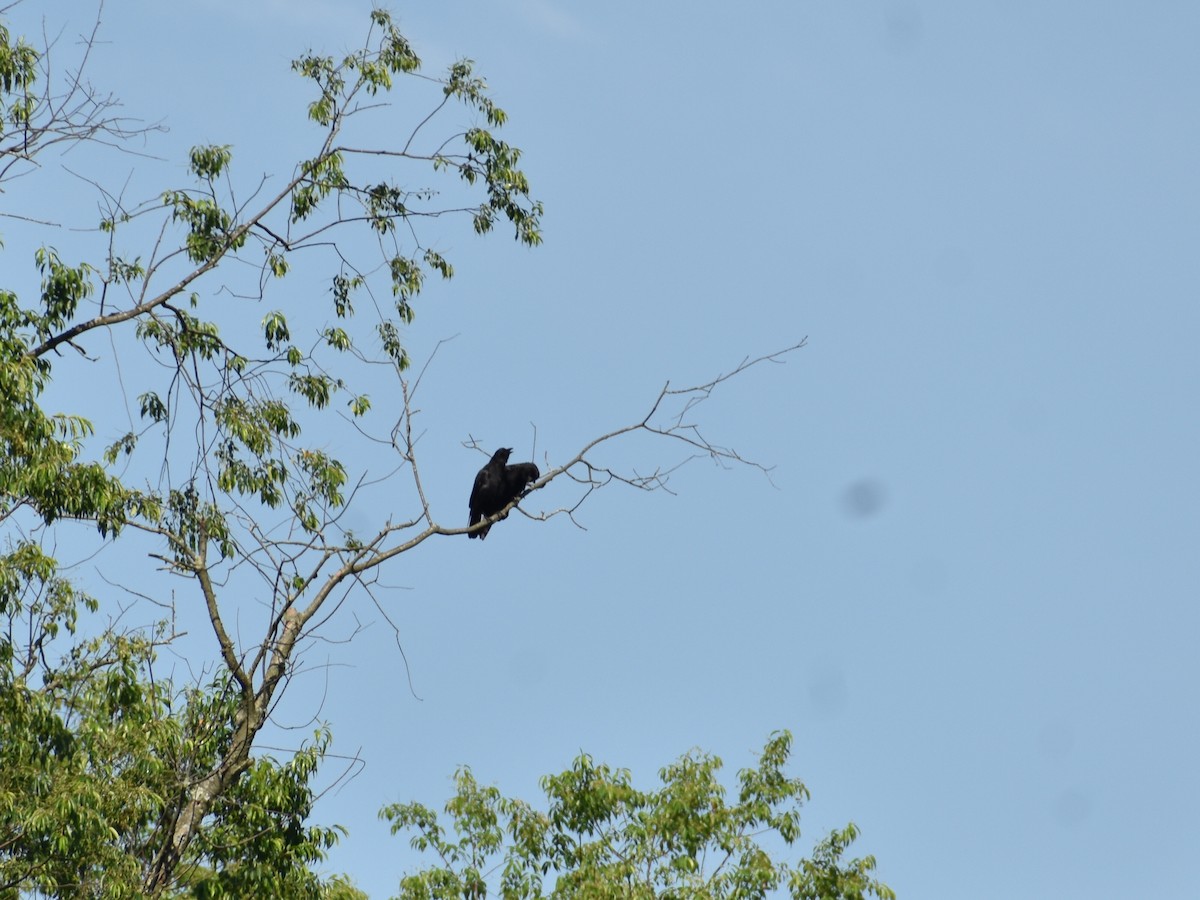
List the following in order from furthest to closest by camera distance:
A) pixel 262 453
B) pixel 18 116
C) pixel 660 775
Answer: pixel 660 775 < pixel 262 453 < pixel 18 116

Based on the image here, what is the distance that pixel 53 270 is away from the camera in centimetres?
1160

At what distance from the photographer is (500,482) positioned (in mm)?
13297

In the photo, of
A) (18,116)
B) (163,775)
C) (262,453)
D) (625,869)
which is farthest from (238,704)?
(625,869)

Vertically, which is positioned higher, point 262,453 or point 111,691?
point 262,453

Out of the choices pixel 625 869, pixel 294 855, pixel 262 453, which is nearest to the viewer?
pixel 294 855

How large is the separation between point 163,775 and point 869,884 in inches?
341

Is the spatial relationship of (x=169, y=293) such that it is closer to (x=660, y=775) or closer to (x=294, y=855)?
(x=294, y=855)

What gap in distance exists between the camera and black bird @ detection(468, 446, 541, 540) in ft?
43.7

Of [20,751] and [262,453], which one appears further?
[262,453]

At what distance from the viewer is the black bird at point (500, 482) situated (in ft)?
43.7

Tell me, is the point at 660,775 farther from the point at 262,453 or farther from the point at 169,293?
the point at 169,293

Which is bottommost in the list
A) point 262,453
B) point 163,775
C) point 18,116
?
point 163,775

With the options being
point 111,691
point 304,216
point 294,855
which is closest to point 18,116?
point 304,216

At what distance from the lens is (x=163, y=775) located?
10008mm
